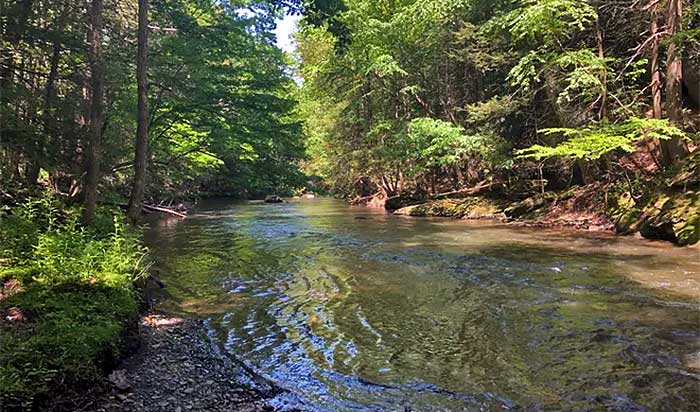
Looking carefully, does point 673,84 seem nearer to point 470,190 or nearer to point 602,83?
point 602,83

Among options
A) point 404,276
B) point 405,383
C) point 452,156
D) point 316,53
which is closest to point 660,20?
point 452,156

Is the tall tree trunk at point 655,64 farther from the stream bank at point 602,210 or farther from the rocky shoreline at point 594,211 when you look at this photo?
the rocky shoreline at point 594,211

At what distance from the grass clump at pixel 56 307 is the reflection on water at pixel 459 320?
136 cm

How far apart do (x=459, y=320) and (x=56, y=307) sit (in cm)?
491

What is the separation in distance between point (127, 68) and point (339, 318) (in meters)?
11.0

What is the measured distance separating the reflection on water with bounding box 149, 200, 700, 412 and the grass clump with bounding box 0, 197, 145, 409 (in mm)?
1360

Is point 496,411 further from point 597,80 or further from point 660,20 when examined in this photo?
point 660,20

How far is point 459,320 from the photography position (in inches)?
263

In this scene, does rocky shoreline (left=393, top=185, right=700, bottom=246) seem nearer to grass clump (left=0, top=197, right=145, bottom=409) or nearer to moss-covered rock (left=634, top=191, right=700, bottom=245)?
moss-covered rock (left=634, top=191, right=700, bottom=245)

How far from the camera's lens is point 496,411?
4031mm

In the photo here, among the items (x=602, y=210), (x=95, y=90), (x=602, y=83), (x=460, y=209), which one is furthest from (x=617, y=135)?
(x=95, y=90)

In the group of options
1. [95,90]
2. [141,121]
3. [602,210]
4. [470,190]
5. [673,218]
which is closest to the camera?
[95,90]

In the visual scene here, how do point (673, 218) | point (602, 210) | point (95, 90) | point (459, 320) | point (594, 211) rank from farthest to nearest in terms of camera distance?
1. point (594, 211)
2. point (602, 210)
3. point (673, 218)
4. point (95, 90)
5. point (459, 320)

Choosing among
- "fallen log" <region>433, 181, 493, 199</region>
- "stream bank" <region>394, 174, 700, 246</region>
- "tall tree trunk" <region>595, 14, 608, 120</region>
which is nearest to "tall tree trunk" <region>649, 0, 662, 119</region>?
"tall tree trunk" <region>595, 14, 608, 120</region>
